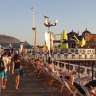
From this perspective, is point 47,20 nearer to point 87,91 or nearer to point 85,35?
point 87,91

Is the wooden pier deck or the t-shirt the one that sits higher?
the t-shirt

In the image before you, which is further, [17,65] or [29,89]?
[29,89]

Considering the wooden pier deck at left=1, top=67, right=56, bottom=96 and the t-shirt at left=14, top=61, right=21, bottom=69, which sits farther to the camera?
the t-shirt at left=14, top=61, right=21, bottom=69

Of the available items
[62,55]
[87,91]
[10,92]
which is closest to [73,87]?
[87,91]

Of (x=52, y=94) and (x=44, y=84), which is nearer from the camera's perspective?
(x=52, y=94)

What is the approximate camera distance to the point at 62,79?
1334 cm

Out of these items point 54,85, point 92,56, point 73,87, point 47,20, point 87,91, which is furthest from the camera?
point 92,56

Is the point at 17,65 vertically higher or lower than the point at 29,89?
higher

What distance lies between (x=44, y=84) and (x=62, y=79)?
8.69 feet

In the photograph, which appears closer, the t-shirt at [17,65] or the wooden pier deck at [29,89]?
the wooden pier deck at [29,89]

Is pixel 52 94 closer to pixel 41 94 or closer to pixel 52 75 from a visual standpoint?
pixel 41 94

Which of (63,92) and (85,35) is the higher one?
(85,35)

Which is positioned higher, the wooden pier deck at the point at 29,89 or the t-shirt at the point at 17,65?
the t-shirt at the point at 17,65

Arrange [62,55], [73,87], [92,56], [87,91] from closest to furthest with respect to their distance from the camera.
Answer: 1. [87,91]
2. [73,87]
3. [62,55]
4. [92,56]
